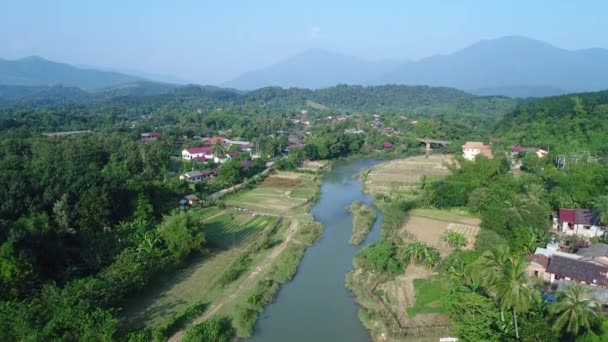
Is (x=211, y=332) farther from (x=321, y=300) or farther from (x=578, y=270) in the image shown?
(x=578, y=270)

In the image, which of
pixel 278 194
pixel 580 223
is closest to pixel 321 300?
pixel 580 223

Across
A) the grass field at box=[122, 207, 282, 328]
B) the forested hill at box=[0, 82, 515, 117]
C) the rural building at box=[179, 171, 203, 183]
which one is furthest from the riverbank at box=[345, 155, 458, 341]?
the forested hill at box=[0, 82, 515, 117]

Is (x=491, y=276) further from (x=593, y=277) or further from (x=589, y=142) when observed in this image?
(x=589, y=142)

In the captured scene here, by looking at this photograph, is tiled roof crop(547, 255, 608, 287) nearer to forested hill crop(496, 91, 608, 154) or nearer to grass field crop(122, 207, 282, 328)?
grass field crop(122, 207, 282, 328)

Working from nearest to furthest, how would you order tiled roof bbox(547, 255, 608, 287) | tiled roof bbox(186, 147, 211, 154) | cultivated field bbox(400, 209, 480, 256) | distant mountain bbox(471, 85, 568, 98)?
tiled roof bbox(547, 255, 608, 287) < cultivated field bbox(400, 209, 480, 256) < tiled roof bbox(186, 147, 211, 154) < distant mountain bbox(471, 85, 568, 98)

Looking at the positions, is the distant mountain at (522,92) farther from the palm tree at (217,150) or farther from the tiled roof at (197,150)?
the tiled roof at (197,150)

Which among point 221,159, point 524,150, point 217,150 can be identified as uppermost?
point 524,150

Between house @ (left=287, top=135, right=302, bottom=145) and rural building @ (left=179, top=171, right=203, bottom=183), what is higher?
house @ (left=287, top=135, right=302, bottom=145)
